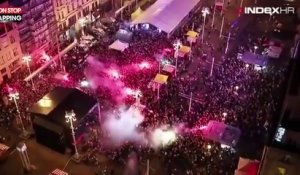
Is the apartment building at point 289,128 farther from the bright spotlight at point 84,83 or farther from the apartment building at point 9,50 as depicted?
the apartment building at point 9,50

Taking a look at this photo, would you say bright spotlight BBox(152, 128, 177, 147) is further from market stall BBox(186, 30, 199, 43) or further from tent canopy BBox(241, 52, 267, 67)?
market stall BBox(186, 30, 199, 43)

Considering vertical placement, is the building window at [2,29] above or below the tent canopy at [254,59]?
above

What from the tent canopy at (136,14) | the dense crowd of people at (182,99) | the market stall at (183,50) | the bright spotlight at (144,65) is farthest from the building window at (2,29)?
A: the market stall at (183,50)

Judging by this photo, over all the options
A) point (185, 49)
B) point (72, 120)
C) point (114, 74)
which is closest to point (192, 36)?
point (185, 49)

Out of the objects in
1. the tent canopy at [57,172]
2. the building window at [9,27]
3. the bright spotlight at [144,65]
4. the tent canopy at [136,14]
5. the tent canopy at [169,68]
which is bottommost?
the tent canopy at [57,172]

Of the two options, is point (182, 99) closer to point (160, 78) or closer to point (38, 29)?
point (160, 78)

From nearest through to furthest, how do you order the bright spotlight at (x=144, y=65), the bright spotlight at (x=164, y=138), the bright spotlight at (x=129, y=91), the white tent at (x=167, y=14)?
1. the bright spotlight at (x=164, y=138)
2. the bright spotlight at (x=129, y=91)
3. the bright spotlight at (x=144, y=65)
4. the white tent at (x=167, y=14)
